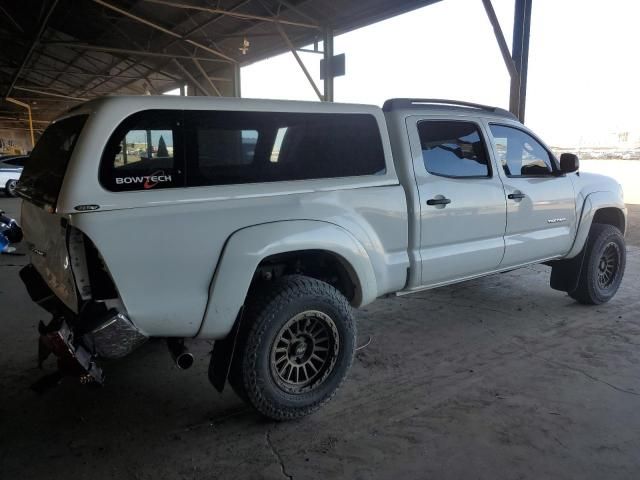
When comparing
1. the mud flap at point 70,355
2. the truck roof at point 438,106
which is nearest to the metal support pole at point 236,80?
the truck roof at point 438,106

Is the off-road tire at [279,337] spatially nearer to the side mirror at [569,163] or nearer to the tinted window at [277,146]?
the tinted window at [277,146]

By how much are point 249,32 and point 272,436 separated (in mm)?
12927

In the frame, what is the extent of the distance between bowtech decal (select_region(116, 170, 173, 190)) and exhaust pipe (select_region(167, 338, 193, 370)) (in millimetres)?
911

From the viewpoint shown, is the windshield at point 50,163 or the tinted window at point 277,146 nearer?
the windshield at point 50,163

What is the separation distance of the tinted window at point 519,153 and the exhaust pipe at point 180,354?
289 centimetres

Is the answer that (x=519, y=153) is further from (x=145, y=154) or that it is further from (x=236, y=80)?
(x=236, y=80)

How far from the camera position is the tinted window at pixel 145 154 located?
7.12 ft

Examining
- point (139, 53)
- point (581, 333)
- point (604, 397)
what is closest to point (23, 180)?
point (604, 397)

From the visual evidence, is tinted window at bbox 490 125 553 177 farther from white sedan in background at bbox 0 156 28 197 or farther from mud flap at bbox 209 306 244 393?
white sedan in background at bbox 0 156 28 197

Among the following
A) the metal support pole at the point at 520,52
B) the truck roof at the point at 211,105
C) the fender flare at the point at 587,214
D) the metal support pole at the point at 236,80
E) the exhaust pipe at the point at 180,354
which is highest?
the metal support pole at the point at 236,80

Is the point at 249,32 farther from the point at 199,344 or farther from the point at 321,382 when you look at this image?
the point at 321,382

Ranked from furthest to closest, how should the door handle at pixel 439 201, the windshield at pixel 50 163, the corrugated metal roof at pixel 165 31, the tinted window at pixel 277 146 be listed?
1. the corrugated metal roof at pixel 165 31
2. the door handle at pixel 439 201
3. the tinted window at pixel 277 146
4. the windshield at pixel 50 163

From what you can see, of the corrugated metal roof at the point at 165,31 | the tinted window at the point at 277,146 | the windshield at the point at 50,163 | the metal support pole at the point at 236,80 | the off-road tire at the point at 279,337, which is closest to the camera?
the windshield at the point at 50,163

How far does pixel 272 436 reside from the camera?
8.55 feet
